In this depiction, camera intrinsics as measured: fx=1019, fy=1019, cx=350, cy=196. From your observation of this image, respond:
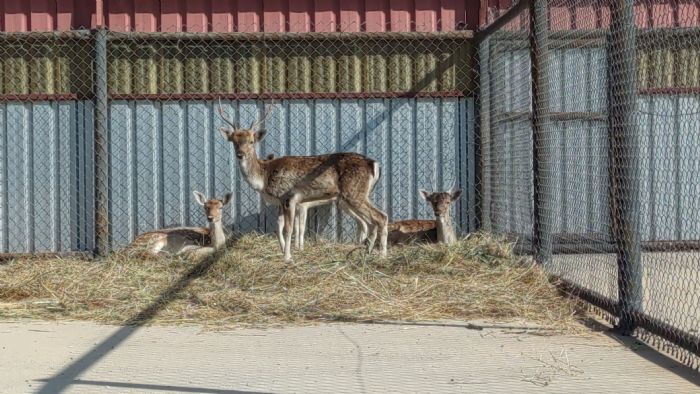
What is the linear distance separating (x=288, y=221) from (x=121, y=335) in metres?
3.92

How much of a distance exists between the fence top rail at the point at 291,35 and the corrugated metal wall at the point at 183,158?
2.40 feet

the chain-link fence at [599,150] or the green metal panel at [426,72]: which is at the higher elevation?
the green metal panel at [426,72]

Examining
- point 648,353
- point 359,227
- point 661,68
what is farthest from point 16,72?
point 648,353

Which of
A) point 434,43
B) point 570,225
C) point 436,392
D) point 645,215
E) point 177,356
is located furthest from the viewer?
point 434,43

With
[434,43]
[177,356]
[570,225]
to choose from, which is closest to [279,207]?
[434,43]

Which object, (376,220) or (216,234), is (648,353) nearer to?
(376,220)

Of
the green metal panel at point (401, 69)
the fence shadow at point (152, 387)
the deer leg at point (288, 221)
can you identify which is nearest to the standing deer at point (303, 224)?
the deer leg at point (288, 221)

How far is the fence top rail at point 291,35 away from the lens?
11070mm

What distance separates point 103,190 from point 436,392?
652cm

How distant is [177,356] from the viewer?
6.37 m

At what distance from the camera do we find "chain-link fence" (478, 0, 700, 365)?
695 cm

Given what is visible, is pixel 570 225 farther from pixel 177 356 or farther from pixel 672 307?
pixel 177 356

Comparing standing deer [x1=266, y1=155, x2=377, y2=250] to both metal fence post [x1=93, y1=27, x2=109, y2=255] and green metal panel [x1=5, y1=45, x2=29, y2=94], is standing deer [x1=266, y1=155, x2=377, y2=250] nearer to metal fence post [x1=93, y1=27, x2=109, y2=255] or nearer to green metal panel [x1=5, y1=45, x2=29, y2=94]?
metal fence post [x1=93, y1=27, x2=109, y2=255]

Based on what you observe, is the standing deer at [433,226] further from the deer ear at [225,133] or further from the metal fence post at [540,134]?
the deer ear at [225,133]
